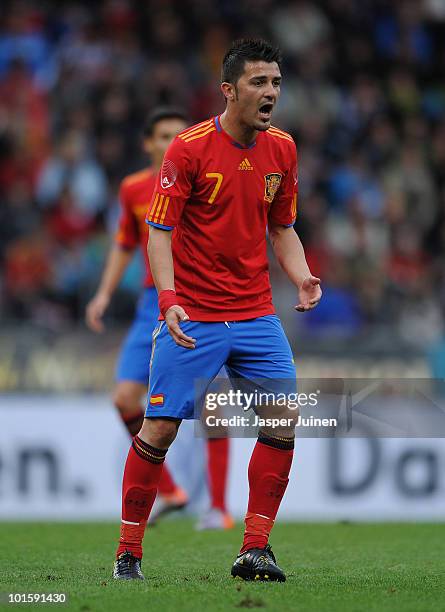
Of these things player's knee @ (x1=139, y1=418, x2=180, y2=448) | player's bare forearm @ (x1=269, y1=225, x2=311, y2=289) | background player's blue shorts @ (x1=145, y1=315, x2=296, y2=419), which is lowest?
player's knee @ (x1=139, y1=418, x2=180, y2=448)

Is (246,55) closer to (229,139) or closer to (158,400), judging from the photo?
(229,139)

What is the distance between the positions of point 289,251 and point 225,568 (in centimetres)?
160

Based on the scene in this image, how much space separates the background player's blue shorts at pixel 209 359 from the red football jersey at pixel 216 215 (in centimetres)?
7

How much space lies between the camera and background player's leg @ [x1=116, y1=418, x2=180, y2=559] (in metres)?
5.61

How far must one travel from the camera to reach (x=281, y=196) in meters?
5.91

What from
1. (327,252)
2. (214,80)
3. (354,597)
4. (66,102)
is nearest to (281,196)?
(354,597)

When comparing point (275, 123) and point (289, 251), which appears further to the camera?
point (275, 123)

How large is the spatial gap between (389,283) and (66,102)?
14.1 feet

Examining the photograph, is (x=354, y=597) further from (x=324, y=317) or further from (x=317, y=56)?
(x=317, y=56)

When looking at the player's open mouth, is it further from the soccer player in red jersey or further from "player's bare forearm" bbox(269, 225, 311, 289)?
"player's bare forearm" bbox(269, 225, 311, 289)

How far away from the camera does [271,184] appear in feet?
19.0

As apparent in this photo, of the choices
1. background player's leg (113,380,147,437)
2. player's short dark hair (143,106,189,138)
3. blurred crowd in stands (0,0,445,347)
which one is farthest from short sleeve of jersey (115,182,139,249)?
blurred crowd in stands (0,0,445,347)

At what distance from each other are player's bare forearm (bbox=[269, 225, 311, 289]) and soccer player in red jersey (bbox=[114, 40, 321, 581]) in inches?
9.0

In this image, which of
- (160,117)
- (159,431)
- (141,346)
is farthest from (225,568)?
(160,117)
